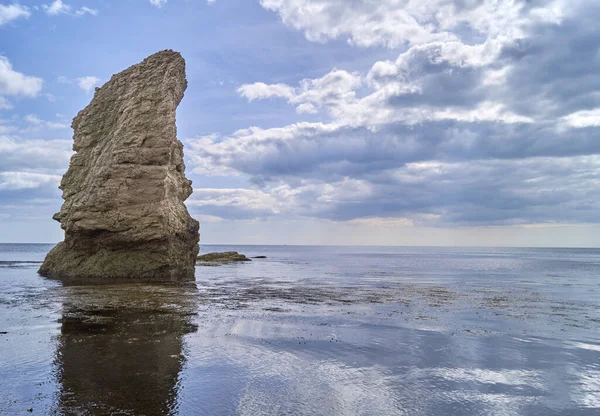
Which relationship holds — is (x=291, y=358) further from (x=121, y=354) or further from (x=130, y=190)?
(x=130, y=190)

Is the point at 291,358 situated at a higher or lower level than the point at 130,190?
lower

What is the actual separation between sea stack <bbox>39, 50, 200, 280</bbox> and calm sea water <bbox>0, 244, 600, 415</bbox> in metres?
13.7

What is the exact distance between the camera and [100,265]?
39.4 metres

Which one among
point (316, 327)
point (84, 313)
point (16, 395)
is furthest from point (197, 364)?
point (84, 313)

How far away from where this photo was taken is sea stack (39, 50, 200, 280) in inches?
1513

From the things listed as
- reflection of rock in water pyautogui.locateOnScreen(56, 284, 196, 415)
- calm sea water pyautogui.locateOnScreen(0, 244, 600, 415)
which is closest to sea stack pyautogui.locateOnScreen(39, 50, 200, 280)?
calm sea water pyautogui.locateOnScreen(0, 244, 600, 415)

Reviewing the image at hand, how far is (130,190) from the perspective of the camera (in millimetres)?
38750

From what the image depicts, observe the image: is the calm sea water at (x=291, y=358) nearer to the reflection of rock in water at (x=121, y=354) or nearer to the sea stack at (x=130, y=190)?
the reflection of rock in water at (x=121, y=354)

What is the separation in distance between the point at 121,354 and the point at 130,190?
28388mm

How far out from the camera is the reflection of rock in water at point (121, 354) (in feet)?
30.1

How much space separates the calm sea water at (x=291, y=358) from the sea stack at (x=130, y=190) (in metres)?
13.7

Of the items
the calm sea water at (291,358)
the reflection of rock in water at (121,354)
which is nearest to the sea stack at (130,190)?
the calm sea water at (291,358)

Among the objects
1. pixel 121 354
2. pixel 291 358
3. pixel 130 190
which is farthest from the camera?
pixel 130 190

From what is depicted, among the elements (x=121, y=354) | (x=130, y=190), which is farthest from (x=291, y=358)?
(x=130, y=190)
